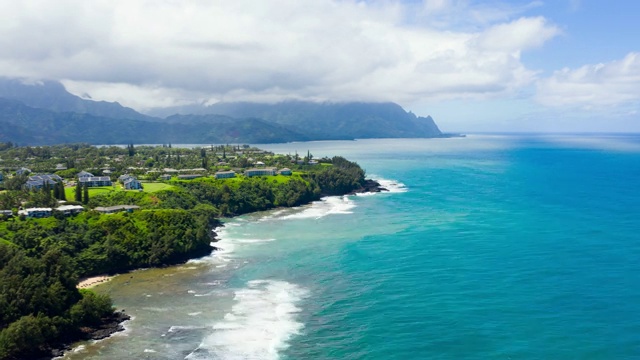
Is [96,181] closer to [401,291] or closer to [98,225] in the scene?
[98,225]

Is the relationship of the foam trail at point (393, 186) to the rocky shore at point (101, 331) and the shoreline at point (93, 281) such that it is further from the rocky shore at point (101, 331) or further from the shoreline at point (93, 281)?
the rocky shore at point (101, 331)

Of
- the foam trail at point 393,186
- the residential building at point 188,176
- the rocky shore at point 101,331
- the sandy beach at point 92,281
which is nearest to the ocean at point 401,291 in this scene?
the rocky shore at point 101,331

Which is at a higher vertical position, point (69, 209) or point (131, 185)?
point (131, 185)

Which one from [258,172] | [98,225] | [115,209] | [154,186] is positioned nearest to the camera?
[98,225]

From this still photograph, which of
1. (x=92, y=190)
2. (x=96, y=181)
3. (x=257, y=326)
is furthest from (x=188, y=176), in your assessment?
(x=257, y=326)

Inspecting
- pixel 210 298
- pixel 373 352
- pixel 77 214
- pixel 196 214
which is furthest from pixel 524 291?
pixel 77 214

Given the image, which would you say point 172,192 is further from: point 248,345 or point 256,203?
point 248,345
